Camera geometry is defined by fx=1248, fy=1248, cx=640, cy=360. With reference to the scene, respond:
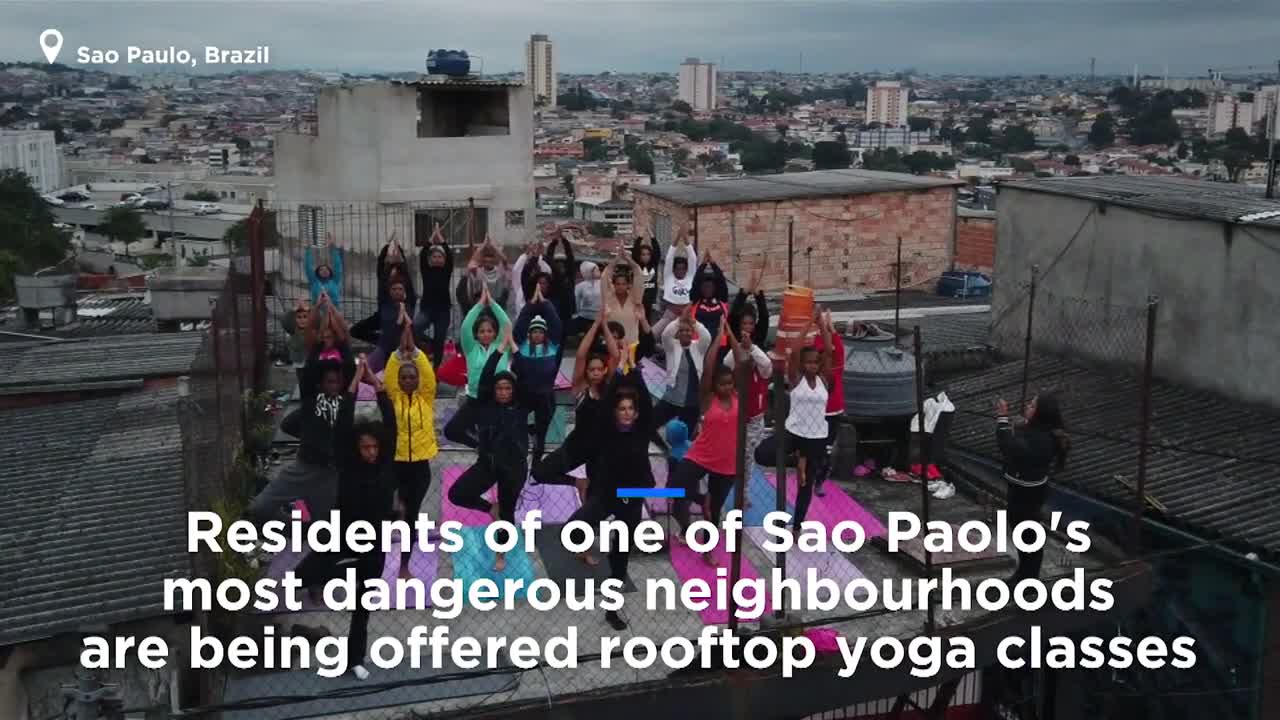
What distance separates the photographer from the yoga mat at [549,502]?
8.85 metres

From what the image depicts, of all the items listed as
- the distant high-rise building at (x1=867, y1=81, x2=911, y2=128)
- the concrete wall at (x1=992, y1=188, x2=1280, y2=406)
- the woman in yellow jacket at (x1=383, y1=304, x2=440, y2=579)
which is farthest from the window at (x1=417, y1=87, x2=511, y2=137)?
the distant high-rise building at (x1=867, y1=81, x2=911, y2=128)

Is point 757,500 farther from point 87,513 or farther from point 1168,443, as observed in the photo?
point 87,513

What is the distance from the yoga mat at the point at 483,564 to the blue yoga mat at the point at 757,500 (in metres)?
1.59

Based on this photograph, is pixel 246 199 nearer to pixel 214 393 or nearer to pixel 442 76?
pixel 442 76

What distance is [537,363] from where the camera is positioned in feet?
28.0

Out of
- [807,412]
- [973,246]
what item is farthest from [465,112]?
[807,412]

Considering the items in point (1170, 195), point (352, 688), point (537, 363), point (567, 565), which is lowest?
point (352, 688)

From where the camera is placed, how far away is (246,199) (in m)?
80.5

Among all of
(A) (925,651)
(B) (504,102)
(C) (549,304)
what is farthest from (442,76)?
(A) (925,651)

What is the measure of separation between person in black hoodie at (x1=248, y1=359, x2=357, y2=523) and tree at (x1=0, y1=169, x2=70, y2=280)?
41.8 m

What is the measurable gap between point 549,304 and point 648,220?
14638 millimetres

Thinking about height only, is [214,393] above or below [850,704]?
above

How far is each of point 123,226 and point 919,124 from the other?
116 metres

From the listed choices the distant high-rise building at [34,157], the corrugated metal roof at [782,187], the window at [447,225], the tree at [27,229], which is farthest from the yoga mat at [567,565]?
the distant high-rise building at [34,157]
